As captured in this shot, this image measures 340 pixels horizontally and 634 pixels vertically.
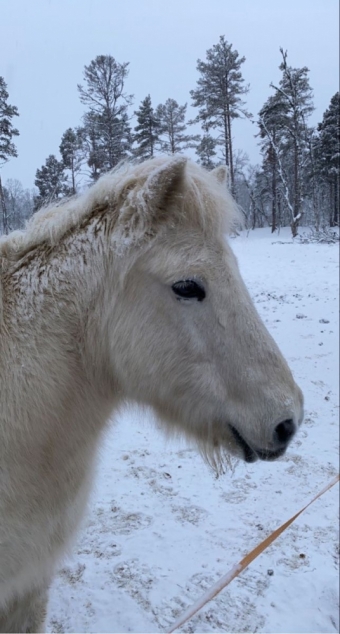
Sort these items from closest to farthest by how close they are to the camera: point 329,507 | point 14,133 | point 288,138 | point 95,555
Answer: point 14,133, point 95,555, point 329,507, point 288,138

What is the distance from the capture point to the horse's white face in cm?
167

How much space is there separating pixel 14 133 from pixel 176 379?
6.85 ft

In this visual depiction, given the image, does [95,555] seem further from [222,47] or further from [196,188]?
[222,47]

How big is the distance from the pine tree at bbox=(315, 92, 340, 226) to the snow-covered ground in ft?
35.0

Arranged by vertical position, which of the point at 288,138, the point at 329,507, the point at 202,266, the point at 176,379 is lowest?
the point at 329,507

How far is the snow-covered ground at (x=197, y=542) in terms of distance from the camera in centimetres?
296

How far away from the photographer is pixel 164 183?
1.67m

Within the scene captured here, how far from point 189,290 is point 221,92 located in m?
4.32

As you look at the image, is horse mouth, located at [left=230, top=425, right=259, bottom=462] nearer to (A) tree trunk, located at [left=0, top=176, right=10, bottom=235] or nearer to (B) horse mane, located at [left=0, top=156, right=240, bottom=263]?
(B) horse mane, located at [left=0, top=156, right=240, bottom=263]

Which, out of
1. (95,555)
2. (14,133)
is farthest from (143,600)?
(14,133)

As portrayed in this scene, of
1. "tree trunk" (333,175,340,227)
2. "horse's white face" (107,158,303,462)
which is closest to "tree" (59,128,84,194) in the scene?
"horse's white face" (107,158,303,462)

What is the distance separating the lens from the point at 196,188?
1767mm

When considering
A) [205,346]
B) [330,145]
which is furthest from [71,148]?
[330,145]

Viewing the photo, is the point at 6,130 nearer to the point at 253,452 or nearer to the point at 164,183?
the point at 164,183
